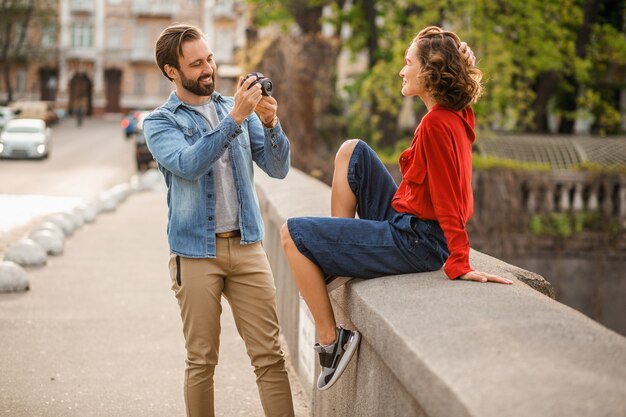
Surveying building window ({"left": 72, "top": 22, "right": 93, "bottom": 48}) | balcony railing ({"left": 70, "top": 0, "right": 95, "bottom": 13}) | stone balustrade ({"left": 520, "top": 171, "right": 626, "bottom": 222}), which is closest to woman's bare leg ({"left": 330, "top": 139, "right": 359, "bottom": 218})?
stone balustrade ({"left": 520, "top": 171, "right": 626, "bottom": 222})

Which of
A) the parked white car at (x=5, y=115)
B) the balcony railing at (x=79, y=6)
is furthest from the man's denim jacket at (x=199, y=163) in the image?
the balcony railing at (x=79, y=6)

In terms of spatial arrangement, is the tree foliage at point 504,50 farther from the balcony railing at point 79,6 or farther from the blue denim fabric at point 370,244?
the balcony railing at point 79,6

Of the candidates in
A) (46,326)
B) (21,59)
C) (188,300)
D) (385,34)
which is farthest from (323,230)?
(21,59)

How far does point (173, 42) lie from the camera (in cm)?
425

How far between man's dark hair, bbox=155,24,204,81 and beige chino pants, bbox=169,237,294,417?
2.56 ft

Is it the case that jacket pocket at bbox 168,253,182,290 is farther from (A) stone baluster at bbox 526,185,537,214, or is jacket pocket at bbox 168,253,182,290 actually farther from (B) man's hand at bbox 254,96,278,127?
(A) stone baluster at bbox 526,185,537,214

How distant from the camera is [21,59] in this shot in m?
77.1

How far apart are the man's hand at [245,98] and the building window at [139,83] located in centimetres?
8679

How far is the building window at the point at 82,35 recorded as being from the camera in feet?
287

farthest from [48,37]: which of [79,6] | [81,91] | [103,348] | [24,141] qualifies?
[103,348]

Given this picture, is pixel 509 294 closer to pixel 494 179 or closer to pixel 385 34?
pixel 494 179

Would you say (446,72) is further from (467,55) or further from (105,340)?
Answer: (105,340)

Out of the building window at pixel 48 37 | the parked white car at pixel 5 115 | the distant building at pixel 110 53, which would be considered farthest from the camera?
the distant building at pixel 110 53

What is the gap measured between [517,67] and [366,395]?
22590mm
